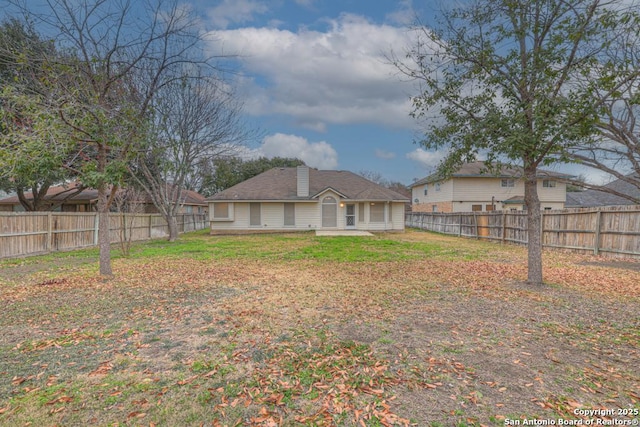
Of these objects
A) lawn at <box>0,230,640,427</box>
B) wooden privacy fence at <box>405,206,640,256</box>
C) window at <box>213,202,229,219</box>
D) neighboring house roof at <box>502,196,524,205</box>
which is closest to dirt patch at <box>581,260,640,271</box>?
wooden privacy fence at <box>405,206,640,256</box>

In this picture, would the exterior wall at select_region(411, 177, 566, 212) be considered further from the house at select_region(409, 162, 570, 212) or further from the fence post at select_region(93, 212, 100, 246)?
the fence post at select_region(93, 212, 100, 246)

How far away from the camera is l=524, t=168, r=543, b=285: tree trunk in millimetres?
6234

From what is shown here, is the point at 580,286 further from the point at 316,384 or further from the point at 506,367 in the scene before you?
the point at 316,384

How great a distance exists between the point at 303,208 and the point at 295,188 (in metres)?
1.63

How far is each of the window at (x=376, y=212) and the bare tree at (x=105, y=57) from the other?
1602 cm

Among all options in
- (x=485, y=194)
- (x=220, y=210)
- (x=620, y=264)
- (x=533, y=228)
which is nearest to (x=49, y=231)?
(x=220, y=210)

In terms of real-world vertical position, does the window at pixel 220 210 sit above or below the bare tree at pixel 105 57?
below

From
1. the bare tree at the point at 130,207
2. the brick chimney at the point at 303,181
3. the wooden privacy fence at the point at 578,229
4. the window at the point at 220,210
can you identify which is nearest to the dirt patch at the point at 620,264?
the wooden privacy fence at the point at 578,229

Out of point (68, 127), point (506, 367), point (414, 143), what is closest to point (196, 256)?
point (68, 127)

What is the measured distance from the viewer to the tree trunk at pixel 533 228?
245 inches

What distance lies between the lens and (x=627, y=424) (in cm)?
233

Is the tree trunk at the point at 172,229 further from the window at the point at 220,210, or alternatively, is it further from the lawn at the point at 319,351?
the lawn at the point at 319,351

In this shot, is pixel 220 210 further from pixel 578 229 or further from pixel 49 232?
pixel 578 229

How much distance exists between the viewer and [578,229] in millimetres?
11031
